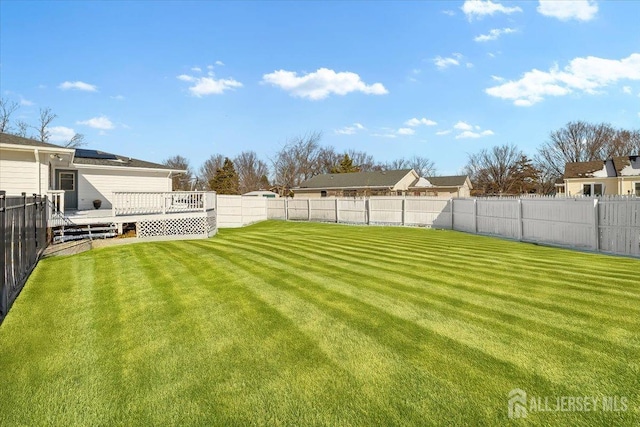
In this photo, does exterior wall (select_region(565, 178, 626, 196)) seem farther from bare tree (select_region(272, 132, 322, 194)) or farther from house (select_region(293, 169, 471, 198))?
bare tree (select_region(272, 132, 322, 194))

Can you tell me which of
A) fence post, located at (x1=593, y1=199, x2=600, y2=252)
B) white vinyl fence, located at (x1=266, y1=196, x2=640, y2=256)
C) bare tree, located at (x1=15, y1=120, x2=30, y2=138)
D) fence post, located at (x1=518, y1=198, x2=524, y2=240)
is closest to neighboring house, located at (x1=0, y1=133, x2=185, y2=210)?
white vinyl fence, located at (x1=266, y1=196, x2=640, y2=256)

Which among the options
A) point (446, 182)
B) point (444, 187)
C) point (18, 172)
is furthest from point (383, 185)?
point (18, 172)

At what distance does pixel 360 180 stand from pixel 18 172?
1399 inches

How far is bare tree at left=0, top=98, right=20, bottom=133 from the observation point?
3259 centimetres

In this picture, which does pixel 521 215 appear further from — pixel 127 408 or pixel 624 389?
pixel 127 408

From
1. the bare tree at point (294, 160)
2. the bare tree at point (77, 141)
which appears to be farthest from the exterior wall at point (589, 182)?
the bare tree at point (77, 141)

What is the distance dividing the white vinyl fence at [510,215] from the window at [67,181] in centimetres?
1209

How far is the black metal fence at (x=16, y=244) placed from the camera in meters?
4.42

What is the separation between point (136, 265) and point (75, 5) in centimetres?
1347

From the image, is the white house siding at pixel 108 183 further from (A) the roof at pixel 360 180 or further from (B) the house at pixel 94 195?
(A) the roof at pixel 360 180

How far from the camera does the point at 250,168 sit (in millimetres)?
68188

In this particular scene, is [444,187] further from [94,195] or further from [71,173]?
[71,173]

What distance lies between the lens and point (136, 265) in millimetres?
7480

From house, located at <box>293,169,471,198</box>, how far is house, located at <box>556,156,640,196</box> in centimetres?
1457
